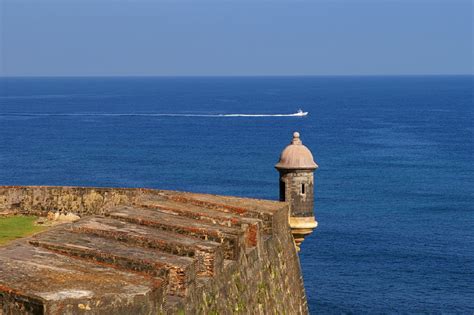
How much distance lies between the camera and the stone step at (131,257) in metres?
13.1

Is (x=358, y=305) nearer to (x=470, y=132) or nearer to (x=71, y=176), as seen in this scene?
(x=71, y=176)

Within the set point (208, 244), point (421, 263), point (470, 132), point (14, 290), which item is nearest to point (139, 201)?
point (208, 244)

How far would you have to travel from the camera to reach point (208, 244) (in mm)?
15359

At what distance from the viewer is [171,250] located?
14492mm

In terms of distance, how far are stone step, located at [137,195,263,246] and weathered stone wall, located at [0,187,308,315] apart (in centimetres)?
2

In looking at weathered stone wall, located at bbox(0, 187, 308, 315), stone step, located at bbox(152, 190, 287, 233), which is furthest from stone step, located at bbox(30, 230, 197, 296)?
A: stone step, located at bbox(152, 190, 287, 233)

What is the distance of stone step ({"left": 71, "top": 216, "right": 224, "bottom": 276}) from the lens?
47.6 feet

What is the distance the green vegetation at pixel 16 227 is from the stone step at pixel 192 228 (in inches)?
117

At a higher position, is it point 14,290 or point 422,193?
point 14,290

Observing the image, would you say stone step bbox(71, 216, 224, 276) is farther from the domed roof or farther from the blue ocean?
the blue ocean

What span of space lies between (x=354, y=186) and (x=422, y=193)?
629 cm

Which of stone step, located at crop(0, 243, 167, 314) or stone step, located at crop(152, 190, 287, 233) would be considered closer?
stone step, located at crop(0, 243, 167, 314)

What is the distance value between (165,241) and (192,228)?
1.68 metres

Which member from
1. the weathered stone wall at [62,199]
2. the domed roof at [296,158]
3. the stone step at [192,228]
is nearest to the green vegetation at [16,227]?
the weathered stone wall at [62,199]
